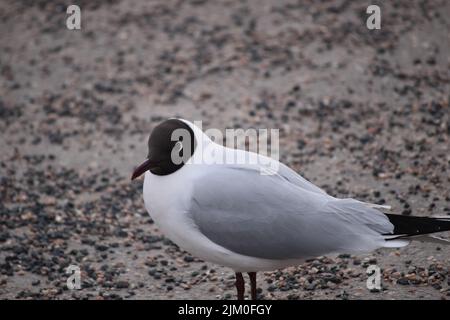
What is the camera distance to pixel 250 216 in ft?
12.6

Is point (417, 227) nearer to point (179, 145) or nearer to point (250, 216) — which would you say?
point (250, 216)

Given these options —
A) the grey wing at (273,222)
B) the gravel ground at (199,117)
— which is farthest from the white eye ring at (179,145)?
the gravel ground at (199,117)

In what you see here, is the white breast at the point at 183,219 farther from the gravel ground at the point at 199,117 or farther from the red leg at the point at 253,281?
the gravel ground at the point at 199,117

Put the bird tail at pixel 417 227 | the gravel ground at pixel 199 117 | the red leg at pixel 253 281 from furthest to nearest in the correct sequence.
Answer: the gravel ground at pixel 199 117, the red leg at pixel 253 281, the bird tail at pixel 417 227

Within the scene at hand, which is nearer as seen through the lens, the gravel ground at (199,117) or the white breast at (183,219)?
the white breast at (183,219)

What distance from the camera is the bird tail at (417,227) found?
3.70 meters

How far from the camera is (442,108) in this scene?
22.5ft

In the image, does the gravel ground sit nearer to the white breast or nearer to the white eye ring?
the white breast

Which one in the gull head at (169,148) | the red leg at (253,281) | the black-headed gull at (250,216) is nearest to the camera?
the black-headed gull at (250,216)

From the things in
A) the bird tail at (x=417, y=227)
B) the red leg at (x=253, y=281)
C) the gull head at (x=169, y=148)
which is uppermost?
the gull head at (x=169, y=148)

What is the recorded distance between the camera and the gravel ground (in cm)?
481

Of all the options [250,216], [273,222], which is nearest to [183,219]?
[250,216]

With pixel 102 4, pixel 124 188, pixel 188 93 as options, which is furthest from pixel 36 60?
pixel 124 188

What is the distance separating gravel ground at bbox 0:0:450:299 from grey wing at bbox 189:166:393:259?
666 millimetres
